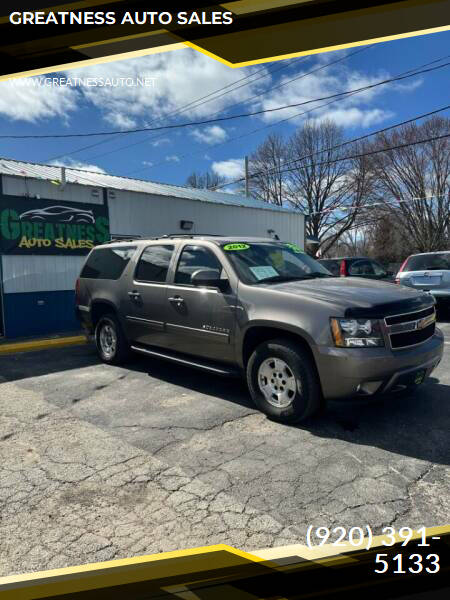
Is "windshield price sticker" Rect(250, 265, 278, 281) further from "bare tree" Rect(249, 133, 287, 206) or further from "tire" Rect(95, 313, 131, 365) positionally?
"bare tree" Rect(249, 133, 287, 206)

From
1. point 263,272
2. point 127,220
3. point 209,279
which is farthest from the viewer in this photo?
point 127,220

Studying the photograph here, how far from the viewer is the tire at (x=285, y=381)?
3.83 meters

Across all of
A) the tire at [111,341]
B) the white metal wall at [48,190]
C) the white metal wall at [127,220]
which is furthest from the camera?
the white metal wall at [127,220]

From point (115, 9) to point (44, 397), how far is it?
452 cm

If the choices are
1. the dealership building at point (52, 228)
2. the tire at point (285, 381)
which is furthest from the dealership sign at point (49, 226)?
the tire at point (285, 381)

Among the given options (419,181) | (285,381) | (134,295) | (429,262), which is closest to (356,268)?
(429,262)

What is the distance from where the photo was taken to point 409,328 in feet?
12.7

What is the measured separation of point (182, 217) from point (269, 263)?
318 inches

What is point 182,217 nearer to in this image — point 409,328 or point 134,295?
point 134,295

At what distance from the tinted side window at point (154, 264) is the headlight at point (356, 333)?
251cm

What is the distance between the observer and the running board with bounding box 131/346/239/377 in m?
4.54

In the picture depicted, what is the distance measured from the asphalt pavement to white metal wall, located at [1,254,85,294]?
4.82 metres

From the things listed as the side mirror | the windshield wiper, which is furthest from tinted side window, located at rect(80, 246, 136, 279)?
the windshield wiper

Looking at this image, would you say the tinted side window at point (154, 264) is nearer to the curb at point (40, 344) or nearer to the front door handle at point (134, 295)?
the front door handle at point (134, 295)
